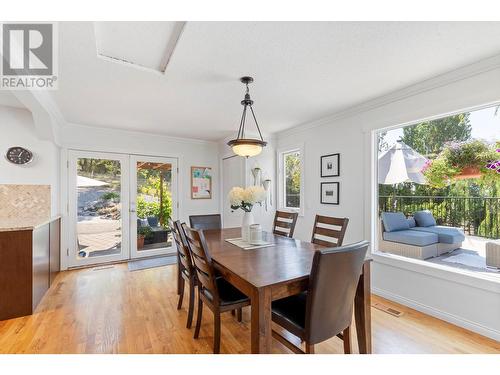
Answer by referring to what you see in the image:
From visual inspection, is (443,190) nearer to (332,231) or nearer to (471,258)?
(471,258)

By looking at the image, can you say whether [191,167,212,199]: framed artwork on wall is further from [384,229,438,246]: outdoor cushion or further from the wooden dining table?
[384,229,438,246]: outdoor cushion

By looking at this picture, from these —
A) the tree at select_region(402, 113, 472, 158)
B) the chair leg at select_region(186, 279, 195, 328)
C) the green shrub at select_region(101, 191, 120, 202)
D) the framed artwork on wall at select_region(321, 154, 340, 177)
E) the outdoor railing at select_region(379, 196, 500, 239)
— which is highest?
the tree at select_region(402, 113, 472, 158)

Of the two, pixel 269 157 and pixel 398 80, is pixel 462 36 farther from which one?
pixel 269 157

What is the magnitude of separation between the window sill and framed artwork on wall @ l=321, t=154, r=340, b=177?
3.80 feet

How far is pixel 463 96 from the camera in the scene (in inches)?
83.8

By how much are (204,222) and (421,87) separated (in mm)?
2879

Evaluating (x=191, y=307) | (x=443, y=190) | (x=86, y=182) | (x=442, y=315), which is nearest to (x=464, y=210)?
(x=443, y=190)

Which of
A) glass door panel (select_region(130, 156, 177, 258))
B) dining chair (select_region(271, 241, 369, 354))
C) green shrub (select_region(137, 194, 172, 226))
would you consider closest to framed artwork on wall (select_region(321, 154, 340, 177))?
dining chair (select_region(271, 241, 369, 354))

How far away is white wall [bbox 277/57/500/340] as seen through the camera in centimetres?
203

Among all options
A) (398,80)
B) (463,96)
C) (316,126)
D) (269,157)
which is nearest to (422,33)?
(398,80)

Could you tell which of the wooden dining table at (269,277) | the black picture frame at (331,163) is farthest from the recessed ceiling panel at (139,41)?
the black picture frame at (331,163)

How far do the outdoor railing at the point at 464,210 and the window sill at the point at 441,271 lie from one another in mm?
425

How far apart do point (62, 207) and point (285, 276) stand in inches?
155
